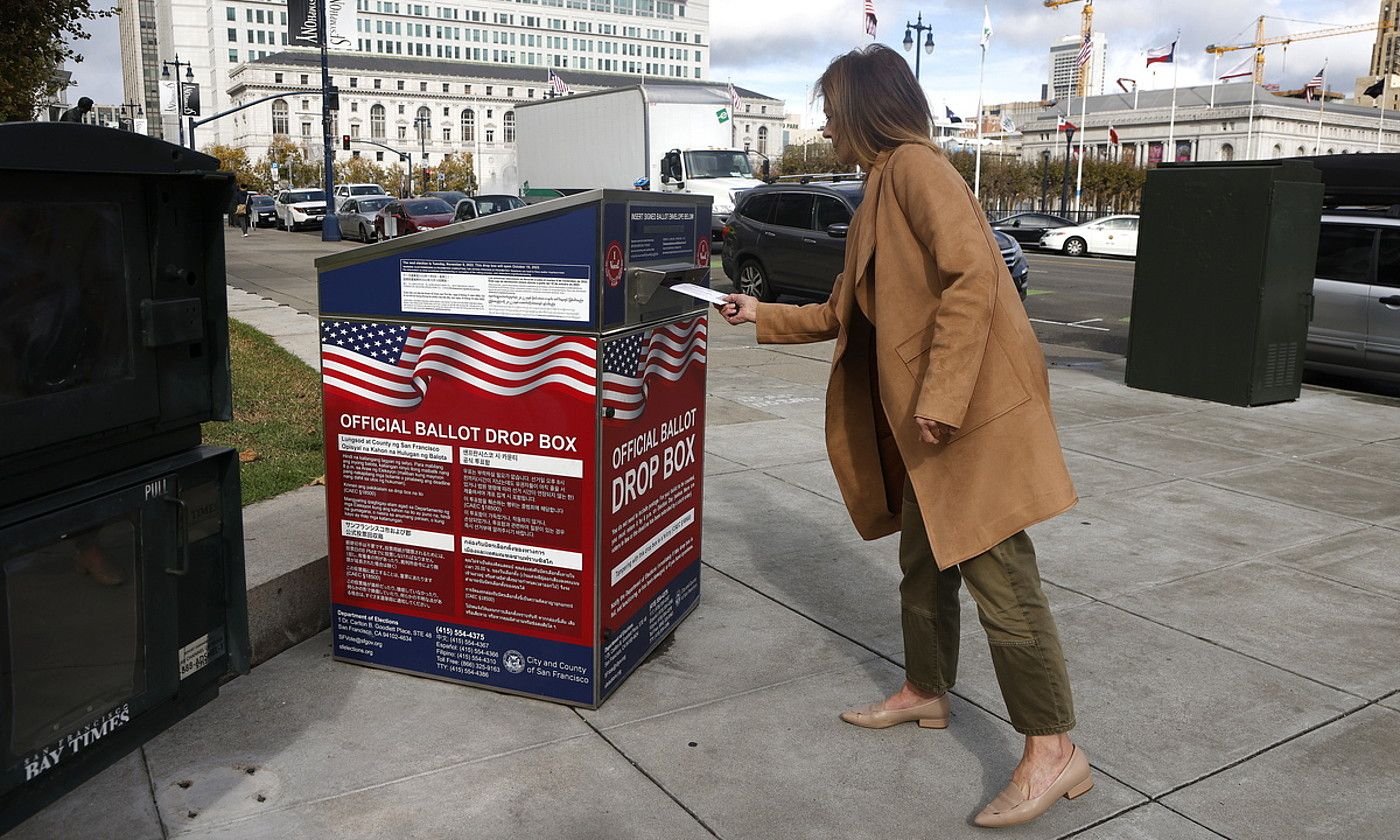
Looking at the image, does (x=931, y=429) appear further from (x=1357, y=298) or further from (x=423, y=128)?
(x=423, y=128)

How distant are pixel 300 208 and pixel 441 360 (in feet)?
145

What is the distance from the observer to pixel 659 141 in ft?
97.1

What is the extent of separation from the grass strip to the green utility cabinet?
6707mm

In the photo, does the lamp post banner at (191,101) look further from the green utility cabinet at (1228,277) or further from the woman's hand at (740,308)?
the woman's hand at (740,308)

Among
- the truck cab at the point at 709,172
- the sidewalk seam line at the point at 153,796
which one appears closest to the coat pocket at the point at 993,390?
the sidewalk seam line at the point at 153,796

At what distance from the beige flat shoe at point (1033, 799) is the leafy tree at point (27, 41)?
9.91 metres

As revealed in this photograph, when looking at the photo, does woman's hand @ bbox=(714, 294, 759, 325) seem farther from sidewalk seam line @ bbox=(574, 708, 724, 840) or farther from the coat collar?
sidewalk seam line @ bbox=(574, 708, 724, 840)

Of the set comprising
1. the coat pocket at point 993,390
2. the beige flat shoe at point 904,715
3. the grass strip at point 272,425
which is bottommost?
the beige flat shoe at point 904,715

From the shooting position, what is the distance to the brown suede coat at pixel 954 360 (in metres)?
2.99

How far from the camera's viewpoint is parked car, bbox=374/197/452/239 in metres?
29.5

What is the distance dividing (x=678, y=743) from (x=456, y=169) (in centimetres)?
13101

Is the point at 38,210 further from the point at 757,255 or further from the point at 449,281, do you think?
the point at 757,255

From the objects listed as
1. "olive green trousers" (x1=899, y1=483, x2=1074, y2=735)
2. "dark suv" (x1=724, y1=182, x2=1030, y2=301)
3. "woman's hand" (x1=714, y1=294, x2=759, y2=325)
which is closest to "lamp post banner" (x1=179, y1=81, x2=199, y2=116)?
"dark suv" (x1=724, y1=182, x2=1030, y2=301)

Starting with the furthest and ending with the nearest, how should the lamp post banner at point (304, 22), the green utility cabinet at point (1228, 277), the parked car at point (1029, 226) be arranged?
1. the parked car at point (1029, 226)
2. the lamp post banner at point (304, 22)
3. the green utility cabinet at point (1228, 277)
